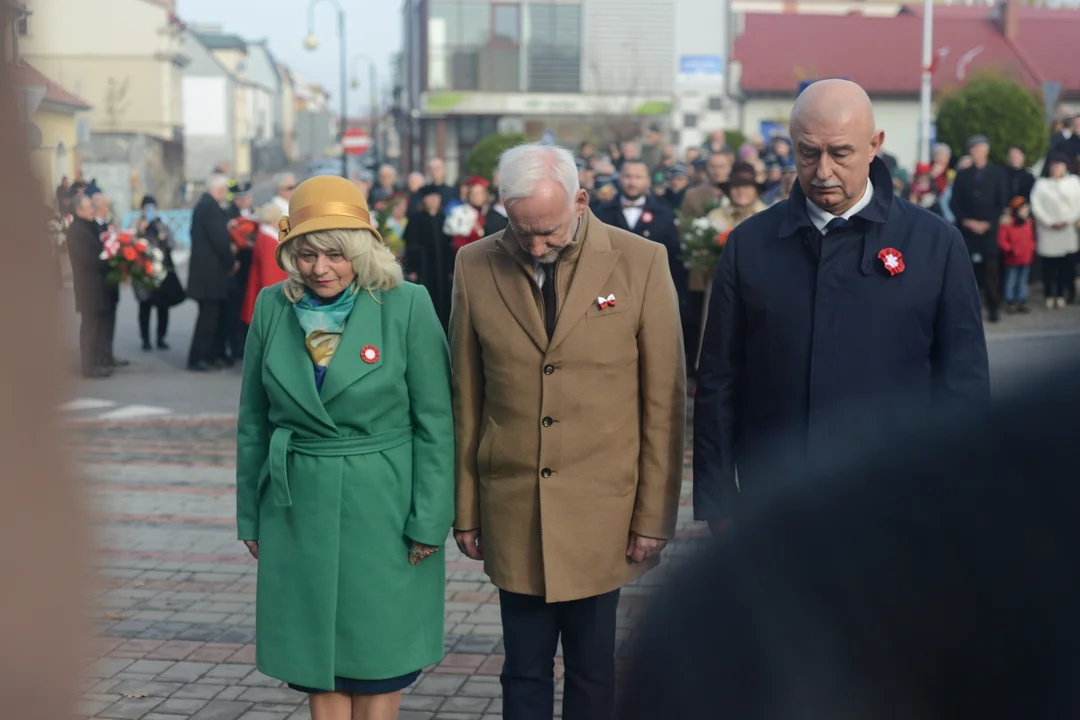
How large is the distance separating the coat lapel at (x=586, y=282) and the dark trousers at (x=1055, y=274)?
557 inches

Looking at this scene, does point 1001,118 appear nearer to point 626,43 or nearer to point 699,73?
point 699,73

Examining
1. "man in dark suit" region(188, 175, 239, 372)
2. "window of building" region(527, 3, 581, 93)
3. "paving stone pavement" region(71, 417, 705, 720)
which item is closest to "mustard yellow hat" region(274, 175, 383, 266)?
"paving stone pavement" region(71, 417, 705, 720)

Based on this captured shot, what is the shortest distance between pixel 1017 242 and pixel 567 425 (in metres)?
13.5

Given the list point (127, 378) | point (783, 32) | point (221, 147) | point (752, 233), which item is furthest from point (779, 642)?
point (221, 147)

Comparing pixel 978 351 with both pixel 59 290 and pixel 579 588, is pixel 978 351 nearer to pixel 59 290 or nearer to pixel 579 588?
pixel 579 588

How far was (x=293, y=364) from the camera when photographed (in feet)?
13.1

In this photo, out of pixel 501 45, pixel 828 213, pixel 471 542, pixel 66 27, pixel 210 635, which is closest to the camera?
pixel 66 27

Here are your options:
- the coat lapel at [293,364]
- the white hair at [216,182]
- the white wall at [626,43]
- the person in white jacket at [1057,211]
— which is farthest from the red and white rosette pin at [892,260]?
the white wall at [626,43]

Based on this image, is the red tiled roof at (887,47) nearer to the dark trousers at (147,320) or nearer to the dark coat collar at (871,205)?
the dark trousers at (147,320)

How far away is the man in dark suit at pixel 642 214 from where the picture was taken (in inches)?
412

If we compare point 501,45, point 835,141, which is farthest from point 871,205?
point 501,45

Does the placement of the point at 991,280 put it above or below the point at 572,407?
below

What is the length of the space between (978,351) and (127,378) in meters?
12.1

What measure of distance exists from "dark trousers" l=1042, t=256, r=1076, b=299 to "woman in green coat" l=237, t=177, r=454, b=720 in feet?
47.1
